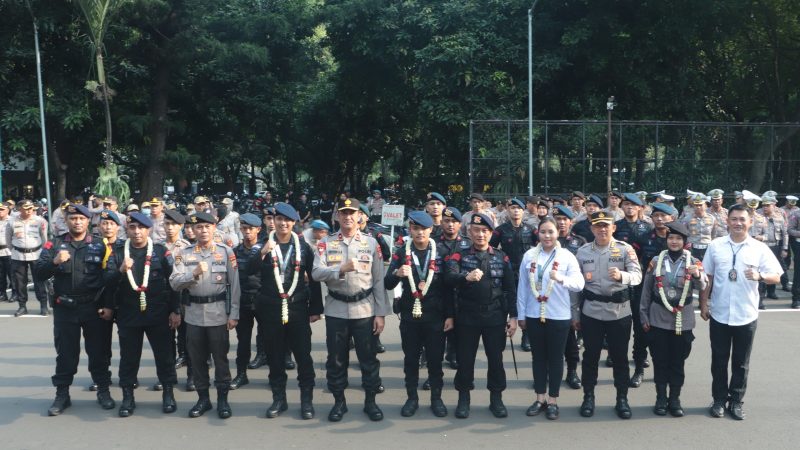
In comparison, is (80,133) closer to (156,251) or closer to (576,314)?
(156,251)

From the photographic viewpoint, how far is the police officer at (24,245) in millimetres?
11281

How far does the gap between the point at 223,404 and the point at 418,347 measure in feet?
6.17

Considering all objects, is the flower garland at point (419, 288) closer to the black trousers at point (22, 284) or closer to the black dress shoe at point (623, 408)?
the black dress shoe at point (623, 408)

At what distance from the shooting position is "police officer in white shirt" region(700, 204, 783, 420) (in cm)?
598

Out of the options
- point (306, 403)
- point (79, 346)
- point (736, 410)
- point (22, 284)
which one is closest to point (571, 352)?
point (736, 410)

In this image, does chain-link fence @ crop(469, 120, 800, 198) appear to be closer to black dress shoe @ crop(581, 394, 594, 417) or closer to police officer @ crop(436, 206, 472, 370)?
police officer @ crop(436, 206, 472, 370)

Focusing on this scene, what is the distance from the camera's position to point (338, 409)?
6.12 metres

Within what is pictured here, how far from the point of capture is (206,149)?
27781mm

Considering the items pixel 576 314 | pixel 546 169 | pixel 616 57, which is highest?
pixel 616 57

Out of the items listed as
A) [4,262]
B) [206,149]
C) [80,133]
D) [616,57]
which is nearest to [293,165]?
[206,149]

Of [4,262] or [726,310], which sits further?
[4,262]

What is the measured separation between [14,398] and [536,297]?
17.4 ft

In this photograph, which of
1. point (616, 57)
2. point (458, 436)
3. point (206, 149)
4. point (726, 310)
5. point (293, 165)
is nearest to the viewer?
point (458, 436)

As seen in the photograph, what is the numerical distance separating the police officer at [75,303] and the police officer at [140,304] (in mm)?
163
